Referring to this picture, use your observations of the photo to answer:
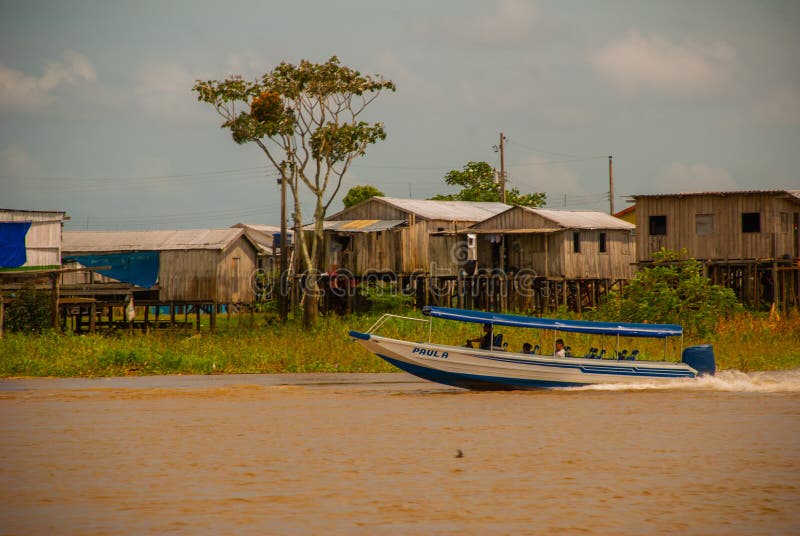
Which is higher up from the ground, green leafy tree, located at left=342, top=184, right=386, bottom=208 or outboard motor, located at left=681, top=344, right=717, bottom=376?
green leafy tree, located at left=342, top=184, right=386, bottom=208

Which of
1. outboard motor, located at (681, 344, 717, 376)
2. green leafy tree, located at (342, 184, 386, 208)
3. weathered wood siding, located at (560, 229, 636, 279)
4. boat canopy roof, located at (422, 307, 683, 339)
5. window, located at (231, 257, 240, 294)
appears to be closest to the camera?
boat canopy roof, located at (422, 307, 683, 339)

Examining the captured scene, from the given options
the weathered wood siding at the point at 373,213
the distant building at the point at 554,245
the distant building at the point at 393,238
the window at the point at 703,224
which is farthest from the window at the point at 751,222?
the weathered wood siding at the point at 373,213

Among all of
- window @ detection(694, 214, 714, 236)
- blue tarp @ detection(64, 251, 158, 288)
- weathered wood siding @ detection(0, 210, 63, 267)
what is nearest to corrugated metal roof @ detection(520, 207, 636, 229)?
window @ detection(694, 214, 714, 236)

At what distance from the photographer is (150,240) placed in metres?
50.2

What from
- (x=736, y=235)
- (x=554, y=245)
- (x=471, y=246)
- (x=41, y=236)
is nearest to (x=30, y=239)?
(x=41, y=236)

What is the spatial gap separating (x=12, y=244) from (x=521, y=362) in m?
27.8

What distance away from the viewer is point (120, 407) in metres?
21.9

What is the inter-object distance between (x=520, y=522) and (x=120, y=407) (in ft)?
41.4

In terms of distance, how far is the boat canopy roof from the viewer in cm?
2392

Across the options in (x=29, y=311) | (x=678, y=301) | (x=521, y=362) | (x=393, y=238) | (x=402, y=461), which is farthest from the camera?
(x=393, y=238)

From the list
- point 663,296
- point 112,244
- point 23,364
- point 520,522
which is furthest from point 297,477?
point 112,244

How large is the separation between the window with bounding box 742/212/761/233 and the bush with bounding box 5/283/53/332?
29113mm

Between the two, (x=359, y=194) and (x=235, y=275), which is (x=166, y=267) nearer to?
(x=235, y=275)

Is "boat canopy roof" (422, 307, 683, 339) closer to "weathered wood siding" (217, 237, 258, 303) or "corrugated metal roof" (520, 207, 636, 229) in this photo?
"corrugated metal roof" (520, 207, 636, 229)
